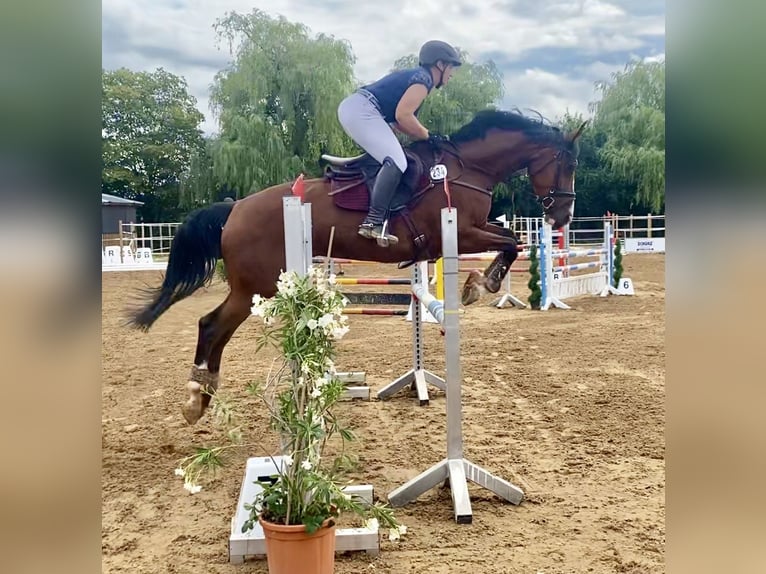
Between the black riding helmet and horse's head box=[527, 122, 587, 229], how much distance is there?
72 cm

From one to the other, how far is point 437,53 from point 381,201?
32.1 inches

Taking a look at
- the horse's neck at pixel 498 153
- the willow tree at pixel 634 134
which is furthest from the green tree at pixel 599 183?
the horse's neck at pixel 498 153

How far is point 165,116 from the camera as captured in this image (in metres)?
15.8

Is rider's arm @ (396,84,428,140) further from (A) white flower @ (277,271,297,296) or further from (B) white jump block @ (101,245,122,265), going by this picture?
(B) white jump block @ (101,245,122,265)

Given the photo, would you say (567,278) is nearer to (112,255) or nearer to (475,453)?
(475,453)

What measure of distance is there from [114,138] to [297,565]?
15960 mm

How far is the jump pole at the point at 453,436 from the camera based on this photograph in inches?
87.7

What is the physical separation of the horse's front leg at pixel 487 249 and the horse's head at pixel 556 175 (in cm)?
36

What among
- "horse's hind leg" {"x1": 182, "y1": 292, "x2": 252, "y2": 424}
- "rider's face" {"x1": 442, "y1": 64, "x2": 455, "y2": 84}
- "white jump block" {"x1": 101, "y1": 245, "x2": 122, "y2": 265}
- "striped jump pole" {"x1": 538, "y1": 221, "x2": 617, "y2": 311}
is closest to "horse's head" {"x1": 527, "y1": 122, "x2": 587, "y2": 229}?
"rider's face" {"x1": 442, "y1": 64, "x2": 455, "y2": 84}

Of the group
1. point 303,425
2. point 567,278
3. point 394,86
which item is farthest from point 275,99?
point 303,425

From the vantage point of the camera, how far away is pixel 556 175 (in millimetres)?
3430

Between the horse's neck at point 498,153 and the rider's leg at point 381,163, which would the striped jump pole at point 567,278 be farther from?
the rider's leg at point 381,163
